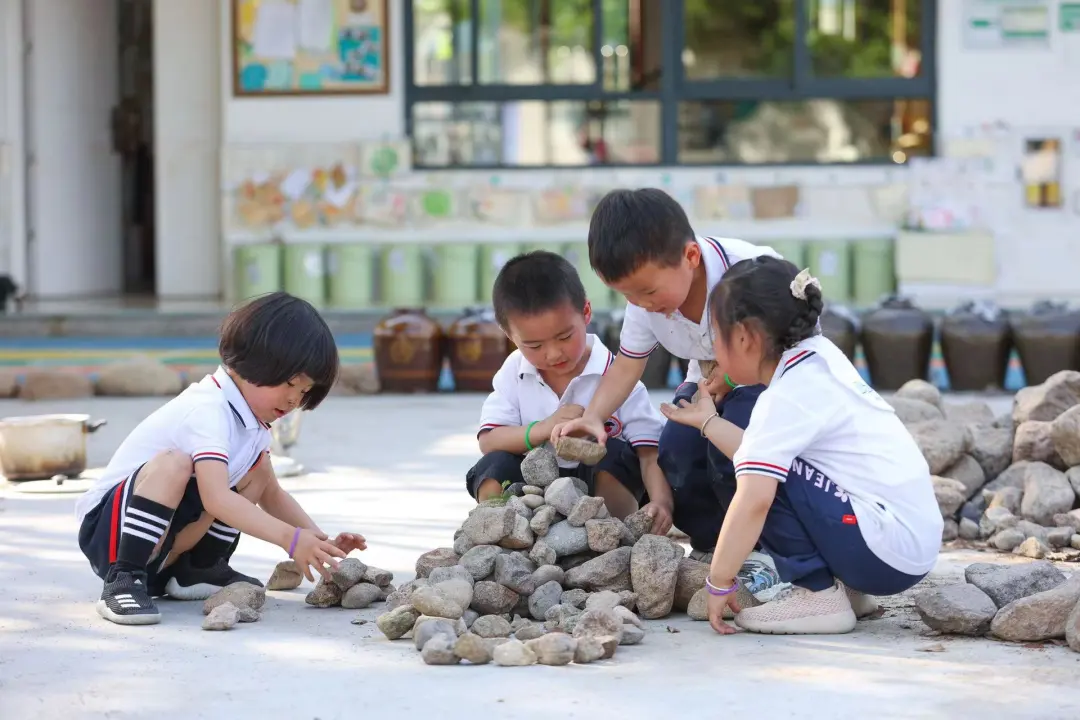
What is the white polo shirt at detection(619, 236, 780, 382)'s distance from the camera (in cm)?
380

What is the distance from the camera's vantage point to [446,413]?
7789mm

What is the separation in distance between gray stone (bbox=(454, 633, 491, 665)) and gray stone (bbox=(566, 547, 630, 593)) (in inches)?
18.7

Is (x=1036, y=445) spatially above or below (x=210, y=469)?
below

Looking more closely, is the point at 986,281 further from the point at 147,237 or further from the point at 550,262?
the point at 147,237

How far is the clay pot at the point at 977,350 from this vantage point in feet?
27.8

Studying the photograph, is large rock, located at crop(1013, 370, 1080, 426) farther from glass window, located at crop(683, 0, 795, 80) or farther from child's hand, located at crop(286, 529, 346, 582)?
glass window, located at crop(683, 0, 795, 80)

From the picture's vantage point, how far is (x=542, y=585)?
344cm

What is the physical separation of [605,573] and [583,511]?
172 millimetres

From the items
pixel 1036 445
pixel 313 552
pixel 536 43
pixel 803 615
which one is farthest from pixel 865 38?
pixel 313 552

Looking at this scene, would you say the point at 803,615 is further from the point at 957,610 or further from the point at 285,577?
the point at 285,577

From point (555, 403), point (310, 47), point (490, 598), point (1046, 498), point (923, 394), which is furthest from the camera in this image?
point (310, 47)

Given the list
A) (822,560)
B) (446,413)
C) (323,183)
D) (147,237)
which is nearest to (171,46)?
(323,183)

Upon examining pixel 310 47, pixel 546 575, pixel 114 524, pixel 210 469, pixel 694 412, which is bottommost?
pixel 546 575

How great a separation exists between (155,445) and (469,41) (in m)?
8.87
